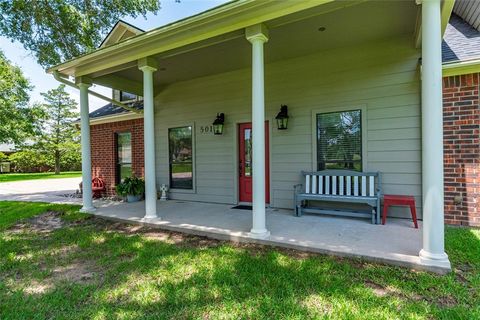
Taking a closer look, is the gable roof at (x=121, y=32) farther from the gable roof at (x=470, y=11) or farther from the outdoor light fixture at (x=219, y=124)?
the gable roof at (x=470, y=11)

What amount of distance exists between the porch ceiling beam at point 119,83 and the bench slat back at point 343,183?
15.8 ft

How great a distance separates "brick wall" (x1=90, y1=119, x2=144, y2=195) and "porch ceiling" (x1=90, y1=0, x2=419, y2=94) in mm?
1856

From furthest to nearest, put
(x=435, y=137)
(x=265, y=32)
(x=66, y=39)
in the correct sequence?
(x=66, y=39) → (x=265, y=32) → (x=435, y=137)

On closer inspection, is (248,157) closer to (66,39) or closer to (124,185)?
(124,185)

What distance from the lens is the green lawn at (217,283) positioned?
2238 millimetres

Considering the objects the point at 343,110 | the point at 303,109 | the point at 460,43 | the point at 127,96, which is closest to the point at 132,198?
the point at 127,96

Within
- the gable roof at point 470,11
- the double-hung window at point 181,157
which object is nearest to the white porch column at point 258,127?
the double-hung window at point 181,157

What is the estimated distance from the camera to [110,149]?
8.72 m

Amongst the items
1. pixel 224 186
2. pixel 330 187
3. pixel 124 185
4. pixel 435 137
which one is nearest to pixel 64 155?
pixel 124 185

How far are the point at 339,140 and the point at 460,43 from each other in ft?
8.15

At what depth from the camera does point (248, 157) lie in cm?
637

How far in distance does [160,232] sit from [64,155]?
23629mm

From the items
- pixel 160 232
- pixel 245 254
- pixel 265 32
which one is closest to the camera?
pixel 245 254

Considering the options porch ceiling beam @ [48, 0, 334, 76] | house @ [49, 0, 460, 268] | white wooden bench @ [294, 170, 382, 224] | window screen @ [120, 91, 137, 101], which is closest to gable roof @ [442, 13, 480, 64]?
house @ [49, 0, 460, 268]
